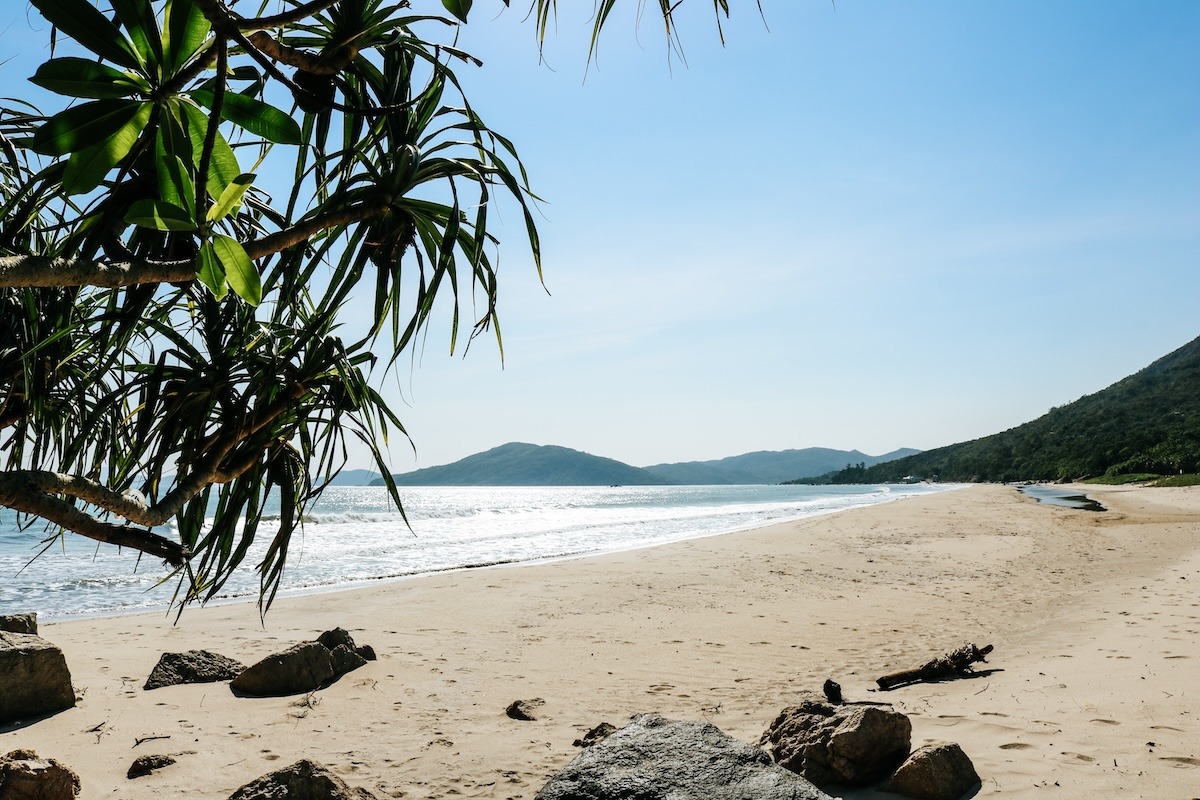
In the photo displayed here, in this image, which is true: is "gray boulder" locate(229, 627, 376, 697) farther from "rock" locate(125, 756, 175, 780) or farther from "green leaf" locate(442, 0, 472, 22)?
"green leaf" locate(442, 0, 472, 22)

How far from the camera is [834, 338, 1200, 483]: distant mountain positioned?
144ft

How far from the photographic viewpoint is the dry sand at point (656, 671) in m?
3.98

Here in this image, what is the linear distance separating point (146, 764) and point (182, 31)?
13.8 feet

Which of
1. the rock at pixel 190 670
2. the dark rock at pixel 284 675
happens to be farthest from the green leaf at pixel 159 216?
the rock at pixel 190 670

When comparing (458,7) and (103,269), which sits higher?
(458,7)

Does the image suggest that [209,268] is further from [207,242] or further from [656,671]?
[656,671]

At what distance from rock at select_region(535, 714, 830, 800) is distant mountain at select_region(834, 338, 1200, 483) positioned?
45353mm

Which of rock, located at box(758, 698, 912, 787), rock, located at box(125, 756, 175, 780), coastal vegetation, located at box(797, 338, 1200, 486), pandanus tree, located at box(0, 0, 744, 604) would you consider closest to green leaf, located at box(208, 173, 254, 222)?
pandanus tree, located at box(0, 0, 744, 604)

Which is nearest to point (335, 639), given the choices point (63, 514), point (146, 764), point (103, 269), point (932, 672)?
point (146, 764)

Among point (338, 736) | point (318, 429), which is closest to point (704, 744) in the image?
point (318, 429)

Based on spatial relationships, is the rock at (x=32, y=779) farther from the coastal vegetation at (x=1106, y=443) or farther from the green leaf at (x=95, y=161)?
the coastal vegetation at (x=1106, y=443)

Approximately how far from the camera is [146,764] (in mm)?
4078

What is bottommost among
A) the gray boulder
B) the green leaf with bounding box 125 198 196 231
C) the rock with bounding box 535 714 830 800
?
the gray boulder

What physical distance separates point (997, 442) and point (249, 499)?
95.5m
